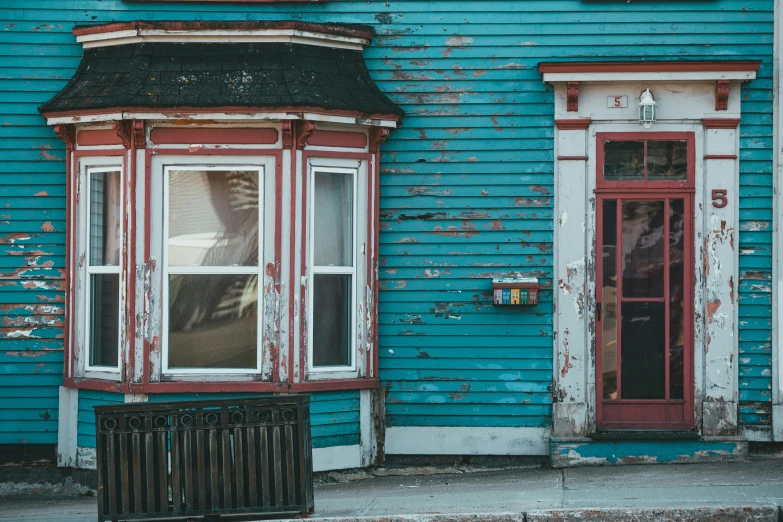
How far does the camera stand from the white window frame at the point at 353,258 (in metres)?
9.20

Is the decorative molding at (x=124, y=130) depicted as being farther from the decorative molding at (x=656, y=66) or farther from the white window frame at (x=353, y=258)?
the decorative molding at (x=656, y=66)

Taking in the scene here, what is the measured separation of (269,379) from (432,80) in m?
3.17

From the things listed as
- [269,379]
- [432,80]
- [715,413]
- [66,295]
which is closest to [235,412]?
[269,379]

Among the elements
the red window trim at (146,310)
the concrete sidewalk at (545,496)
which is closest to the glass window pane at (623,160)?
the red window trim at (146,310)

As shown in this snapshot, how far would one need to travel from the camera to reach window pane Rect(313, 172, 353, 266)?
30.7ft

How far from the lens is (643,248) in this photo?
9562 mm

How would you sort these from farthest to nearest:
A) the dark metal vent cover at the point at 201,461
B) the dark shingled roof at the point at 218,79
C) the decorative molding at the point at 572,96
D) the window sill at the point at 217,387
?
1. the decorative molding at the point at 572,96
2. the window sill at the point at 217,387
3. the dark shingled roof at the point at 218,79
4. the dark metal vent cover at the point at 201,461

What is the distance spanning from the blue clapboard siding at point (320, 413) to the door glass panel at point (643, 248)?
2.80m

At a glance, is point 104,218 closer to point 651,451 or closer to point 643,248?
point 643,248

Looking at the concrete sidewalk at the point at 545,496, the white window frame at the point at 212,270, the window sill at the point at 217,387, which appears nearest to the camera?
the concrete sidewalk at the point at 545,496

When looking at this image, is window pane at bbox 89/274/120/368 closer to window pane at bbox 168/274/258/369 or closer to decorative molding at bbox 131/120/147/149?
window pane at bbox 168/274/258/369

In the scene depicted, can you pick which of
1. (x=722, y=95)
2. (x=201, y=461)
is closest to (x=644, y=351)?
(x=722, y=95)

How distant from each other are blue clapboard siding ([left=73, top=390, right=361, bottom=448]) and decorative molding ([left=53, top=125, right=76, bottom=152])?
227 cm

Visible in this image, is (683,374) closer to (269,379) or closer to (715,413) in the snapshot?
(715,413)
